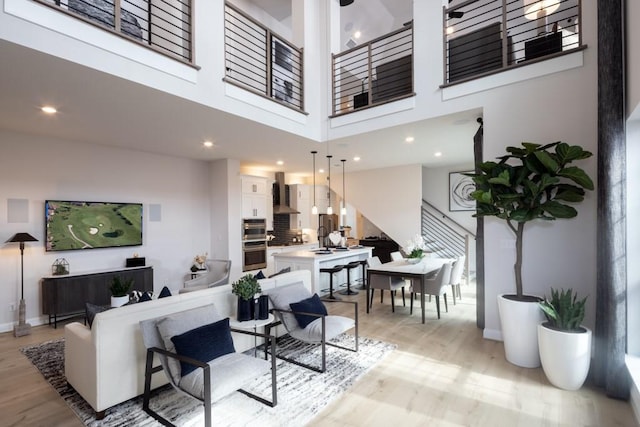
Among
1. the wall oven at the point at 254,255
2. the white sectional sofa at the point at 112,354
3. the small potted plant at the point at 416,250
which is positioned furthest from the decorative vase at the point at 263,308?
the wall oven at the point at 254,255

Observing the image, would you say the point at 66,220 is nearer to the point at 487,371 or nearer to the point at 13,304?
the point at 13,304

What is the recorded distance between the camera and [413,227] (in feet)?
25.5

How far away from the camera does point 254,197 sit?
7473mm

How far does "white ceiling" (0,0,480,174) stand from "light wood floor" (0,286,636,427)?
2886mm

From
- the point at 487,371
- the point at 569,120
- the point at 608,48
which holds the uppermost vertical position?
the point at 608,48

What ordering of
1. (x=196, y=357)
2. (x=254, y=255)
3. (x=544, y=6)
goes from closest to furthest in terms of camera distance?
(x=196, y=357) → (x=544, y=6) → (x=254, y=255)

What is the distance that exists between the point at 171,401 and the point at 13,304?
380 centimetres

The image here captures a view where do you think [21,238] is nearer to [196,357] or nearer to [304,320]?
[196,357]

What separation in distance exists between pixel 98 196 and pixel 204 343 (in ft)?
14.6

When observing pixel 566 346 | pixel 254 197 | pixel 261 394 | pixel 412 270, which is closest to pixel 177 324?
pixel 261 394

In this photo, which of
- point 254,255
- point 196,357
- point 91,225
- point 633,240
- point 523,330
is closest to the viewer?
point 196,357

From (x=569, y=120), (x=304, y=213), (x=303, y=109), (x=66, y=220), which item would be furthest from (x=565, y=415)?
(x=304, y=213)

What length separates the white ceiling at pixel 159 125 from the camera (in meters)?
3.00

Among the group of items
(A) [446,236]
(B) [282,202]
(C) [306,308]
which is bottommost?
(C) [306,308]
